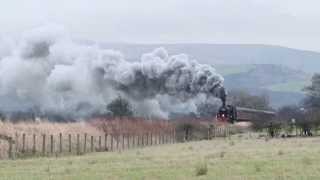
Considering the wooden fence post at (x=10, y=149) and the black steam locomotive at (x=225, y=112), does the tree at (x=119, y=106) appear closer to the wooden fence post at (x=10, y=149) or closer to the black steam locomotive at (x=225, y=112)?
the black steam locomotive at (x=225, y=112)

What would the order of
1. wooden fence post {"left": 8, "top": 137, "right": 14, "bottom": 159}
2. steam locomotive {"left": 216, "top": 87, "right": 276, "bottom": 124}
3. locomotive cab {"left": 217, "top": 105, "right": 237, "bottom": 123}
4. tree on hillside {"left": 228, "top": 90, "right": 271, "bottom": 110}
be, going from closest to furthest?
wooden fence post {"left": 8, "top": 137, "right": 14, "bottom": 159} → steam locomotive {"left": 216, "top": 87, "right": 276, "bottom": 124} → locomotive cab {"left": 217, "top": 105, "right": 237, "bottom": 123} → tree on hillside {"left": 228, "top": 90, "right": 271, "bottom": 110}

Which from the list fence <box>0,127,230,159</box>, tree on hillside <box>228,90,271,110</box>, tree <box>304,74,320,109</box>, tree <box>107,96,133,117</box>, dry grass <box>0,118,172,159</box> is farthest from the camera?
tree <box>304,74,320,109</box>

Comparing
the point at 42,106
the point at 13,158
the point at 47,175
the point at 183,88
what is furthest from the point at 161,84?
the point at 47,175

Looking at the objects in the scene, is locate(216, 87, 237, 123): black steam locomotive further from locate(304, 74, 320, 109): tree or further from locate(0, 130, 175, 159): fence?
locate(304, 74, 320, 109): tree

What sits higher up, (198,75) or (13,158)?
(198,75)

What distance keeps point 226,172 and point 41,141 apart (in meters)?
23.5

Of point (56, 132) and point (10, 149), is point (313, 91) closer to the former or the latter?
point (56, 132)

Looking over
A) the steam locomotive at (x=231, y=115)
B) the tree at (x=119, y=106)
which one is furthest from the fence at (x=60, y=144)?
the tree at (x=119, y=106)

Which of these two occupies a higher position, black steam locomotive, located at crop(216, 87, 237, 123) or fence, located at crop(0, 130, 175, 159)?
black steam locomotive, located at crop(216, 87, 237, 123)

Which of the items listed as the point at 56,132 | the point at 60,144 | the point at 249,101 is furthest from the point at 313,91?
the point at 60,144

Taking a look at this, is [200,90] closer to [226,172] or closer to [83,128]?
[83,128]

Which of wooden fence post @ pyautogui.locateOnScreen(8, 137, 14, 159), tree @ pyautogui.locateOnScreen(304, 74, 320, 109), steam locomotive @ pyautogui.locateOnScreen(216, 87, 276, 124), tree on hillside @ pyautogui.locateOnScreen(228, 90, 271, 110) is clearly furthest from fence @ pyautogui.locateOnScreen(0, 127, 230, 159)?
tree @ pyautogui.locateOnScreen(304, 74, 320, 109)

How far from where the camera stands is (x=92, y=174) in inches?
881

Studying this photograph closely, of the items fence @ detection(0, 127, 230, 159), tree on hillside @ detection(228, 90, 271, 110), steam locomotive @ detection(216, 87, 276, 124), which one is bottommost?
fence @ detection(0, 127, 230, 159)
